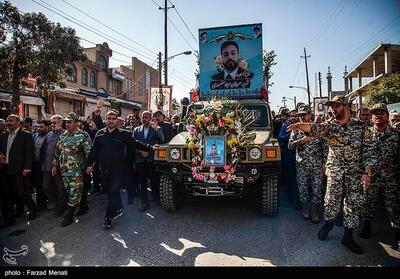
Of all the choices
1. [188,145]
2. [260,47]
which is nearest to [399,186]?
[188,145]

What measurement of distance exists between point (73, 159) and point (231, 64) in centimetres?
429

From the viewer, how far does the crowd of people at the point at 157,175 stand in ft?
11.8

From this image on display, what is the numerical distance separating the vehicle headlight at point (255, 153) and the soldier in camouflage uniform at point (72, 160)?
2850 millimetres

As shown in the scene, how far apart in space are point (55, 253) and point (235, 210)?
3027 mm

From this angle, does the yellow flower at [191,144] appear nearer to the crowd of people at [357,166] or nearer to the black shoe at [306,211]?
the crowd of people at [357,166]

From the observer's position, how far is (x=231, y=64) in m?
6.89

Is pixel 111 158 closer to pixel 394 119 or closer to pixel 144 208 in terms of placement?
pixel 144 208

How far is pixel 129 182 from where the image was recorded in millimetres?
5785

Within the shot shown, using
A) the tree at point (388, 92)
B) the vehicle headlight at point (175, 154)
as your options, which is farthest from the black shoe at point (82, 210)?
the tree at point (388, 92)

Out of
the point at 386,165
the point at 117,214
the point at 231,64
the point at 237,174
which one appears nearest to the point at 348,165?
the point at 386,165

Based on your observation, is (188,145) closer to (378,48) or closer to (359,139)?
(359,139)

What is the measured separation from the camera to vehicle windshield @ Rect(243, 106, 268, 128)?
580 cm

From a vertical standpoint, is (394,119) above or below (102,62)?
below

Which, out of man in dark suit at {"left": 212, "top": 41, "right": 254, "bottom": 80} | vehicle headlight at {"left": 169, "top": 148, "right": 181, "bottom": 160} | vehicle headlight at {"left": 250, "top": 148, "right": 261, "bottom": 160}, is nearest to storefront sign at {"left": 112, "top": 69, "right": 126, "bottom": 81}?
man in dark suit at {"left": 212, "top": 41, "right": 254, "bottom": 80}
